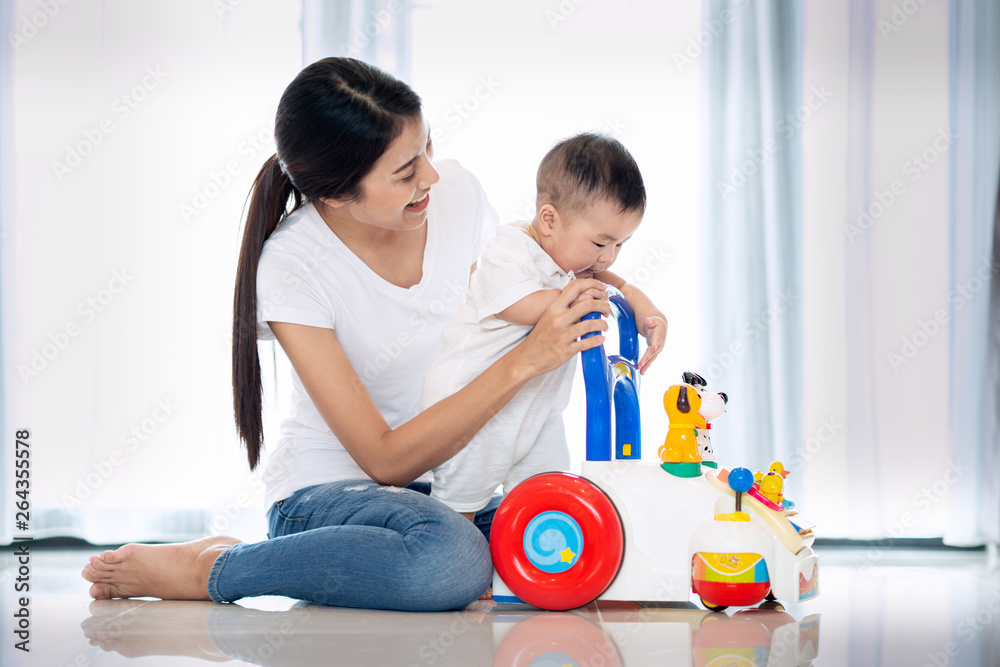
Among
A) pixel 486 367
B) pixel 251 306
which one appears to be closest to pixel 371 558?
pixel 486 367

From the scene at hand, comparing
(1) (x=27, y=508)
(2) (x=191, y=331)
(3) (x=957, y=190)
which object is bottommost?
(1) (x=27, y=508)

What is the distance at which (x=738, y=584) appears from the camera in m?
1.20

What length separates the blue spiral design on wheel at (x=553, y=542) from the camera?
48.2 inches

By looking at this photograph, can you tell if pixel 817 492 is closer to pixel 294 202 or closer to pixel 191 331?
pixel 294 202

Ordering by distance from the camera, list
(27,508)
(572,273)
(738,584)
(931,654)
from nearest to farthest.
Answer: (931,654) → (738,584) → (572,273) → (27,508)

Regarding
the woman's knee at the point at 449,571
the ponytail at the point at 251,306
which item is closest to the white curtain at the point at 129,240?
the ponytail at the point at 251,306

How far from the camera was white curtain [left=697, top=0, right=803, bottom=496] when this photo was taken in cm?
240

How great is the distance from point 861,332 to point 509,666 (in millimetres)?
1833

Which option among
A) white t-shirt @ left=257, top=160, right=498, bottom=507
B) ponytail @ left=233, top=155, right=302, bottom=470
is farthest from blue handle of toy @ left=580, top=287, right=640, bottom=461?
ponytail @ left=233, top=155, right=302, bottom=470

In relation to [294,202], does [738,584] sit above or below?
below

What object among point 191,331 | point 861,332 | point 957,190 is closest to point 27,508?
point 191,331

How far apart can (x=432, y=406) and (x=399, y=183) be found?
14.3 inches

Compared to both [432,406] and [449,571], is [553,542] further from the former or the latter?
[432,406]

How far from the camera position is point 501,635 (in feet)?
3.67
